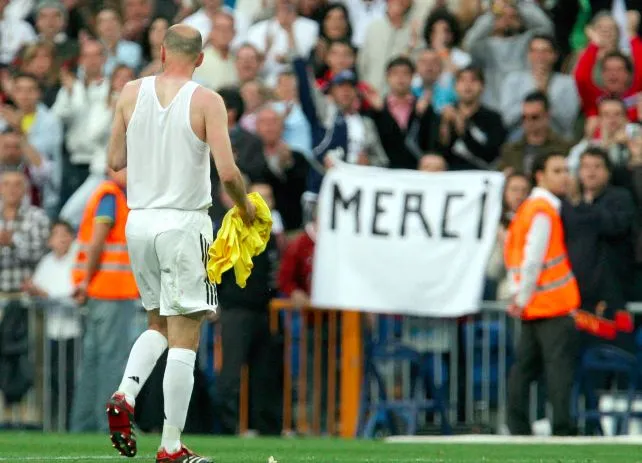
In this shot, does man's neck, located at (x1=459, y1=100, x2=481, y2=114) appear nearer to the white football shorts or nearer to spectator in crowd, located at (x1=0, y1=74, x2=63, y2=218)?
spectator in crowd, located at (x1=0, y1=74, x2=63, y2=218)

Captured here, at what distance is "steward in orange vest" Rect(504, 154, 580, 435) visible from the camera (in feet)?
51.9

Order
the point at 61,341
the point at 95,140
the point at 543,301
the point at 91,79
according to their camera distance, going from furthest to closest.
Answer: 1. the point at 91,79
2. the point at 95,140
3. the point at 61,341
4. the point at 543,301

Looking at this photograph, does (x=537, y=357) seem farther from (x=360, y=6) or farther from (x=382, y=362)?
(x=360, y=6)

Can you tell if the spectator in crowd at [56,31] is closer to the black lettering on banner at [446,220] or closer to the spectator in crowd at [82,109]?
the spectator in crowd at [82,109]

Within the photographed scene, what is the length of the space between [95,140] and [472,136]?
4291 mm

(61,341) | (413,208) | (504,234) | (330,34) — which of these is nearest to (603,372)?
(504,234)

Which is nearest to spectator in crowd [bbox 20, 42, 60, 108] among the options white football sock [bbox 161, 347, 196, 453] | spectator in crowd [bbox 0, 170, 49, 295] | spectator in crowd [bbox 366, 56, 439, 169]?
spectator in crowd [bbox 0, 170, 49, 295]

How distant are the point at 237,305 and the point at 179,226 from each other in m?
6.83

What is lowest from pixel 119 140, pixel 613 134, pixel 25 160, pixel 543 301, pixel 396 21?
pixel 543 301

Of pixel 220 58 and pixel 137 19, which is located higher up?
pixel 137 19

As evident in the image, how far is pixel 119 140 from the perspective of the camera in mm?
10680

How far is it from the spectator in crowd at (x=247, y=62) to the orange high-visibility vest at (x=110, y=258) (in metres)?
4.59

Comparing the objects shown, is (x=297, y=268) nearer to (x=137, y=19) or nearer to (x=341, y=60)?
(x=341, y=60)

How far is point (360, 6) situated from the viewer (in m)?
22.3
